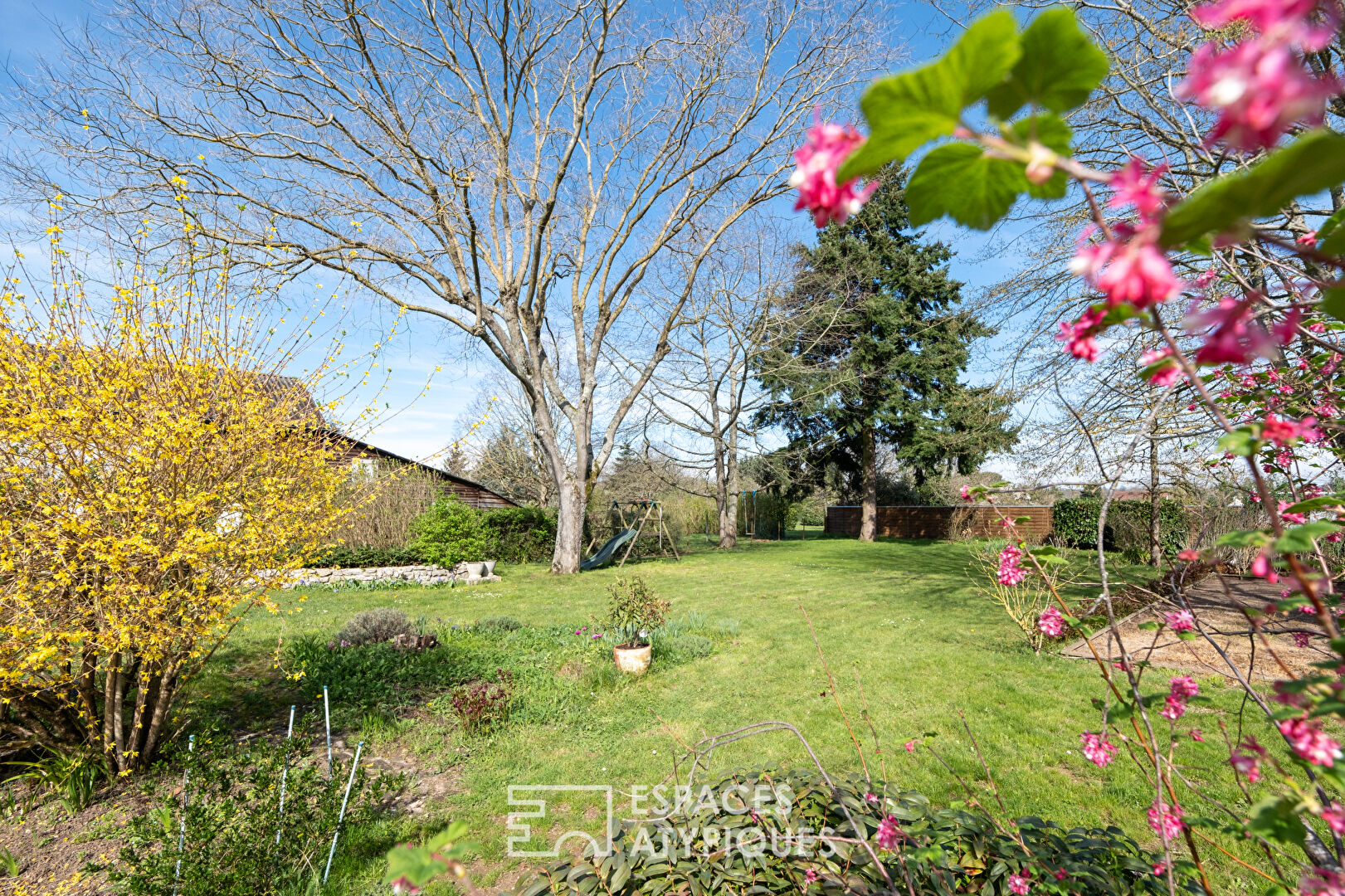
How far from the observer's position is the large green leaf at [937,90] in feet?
1.81

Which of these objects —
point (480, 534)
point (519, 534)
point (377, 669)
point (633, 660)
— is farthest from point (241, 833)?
point (519, 534)

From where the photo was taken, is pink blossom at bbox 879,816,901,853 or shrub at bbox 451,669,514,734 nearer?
pink blossom at bbox 879,816,901,853

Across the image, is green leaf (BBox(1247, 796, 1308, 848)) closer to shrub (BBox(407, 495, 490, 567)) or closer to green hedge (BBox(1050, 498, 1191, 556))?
green hedge (BBox(1050, 498, 1191, 556))

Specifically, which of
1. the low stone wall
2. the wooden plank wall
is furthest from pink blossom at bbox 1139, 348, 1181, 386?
the wooden plank wall

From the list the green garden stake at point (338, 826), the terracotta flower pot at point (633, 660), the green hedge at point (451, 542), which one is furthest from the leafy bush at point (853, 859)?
the green hedge at point (451, 542)

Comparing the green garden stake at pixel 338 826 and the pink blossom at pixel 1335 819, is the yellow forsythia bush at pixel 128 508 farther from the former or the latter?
the pink blossom at pixel 1335 819

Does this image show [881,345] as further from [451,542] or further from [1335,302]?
[1335,302]

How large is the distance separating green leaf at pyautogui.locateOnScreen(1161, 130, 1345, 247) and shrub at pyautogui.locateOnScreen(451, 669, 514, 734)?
4.63 m

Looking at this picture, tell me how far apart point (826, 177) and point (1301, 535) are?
0.73 meters

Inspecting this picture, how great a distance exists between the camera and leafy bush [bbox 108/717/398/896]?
226cm

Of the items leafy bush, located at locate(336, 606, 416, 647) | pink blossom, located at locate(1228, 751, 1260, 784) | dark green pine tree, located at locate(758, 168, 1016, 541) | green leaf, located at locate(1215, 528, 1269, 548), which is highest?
dark green pine tree, located at locate(758, 168, 1016, 541)

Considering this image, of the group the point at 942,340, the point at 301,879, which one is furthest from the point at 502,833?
the point at 942,340

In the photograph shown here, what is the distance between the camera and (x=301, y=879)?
2.54 m

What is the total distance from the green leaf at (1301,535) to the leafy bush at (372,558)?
1199 cm
